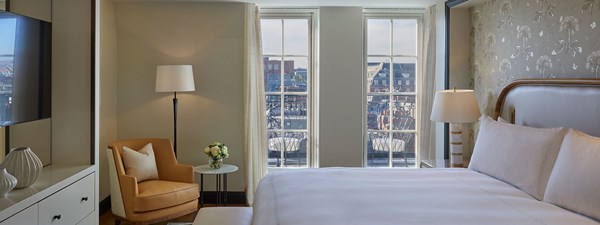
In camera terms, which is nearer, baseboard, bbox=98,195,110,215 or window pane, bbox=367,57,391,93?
baseboard, bbox=98,195,110,215

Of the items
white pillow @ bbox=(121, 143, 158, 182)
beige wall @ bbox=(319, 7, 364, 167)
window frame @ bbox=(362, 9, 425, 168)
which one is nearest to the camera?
white pillow @ bbox=(121, 143, 158, 182)

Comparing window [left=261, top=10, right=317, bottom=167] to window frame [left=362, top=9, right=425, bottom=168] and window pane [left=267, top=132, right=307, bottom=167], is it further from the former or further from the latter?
window frame [left=362, top=9, right=425, bottom=168]

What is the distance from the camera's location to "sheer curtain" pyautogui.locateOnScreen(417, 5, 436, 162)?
4758mm

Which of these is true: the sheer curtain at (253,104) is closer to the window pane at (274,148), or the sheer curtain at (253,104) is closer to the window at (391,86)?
the window pane at (274,148)

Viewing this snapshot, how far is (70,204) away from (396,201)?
1.93 m

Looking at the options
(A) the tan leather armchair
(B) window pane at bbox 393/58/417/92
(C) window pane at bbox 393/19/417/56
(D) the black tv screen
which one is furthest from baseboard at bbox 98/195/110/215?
(C) window pane at bbox 393/19/417/56

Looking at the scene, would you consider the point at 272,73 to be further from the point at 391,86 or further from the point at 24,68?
the point at 24,68

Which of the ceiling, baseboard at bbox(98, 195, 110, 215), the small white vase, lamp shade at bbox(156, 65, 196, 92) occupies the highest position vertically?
the ceiling

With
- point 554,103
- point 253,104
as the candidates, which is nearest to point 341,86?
point 253,104

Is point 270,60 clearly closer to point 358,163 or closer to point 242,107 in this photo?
point 242,107

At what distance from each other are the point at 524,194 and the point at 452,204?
54cm

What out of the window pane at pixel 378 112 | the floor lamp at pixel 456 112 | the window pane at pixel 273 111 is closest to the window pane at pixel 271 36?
the window pane at pixel 273 111

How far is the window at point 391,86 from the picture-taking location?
4949mm

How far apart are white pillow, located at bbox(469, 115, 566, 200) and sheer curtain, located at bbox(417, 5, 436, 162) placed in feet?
5.62
